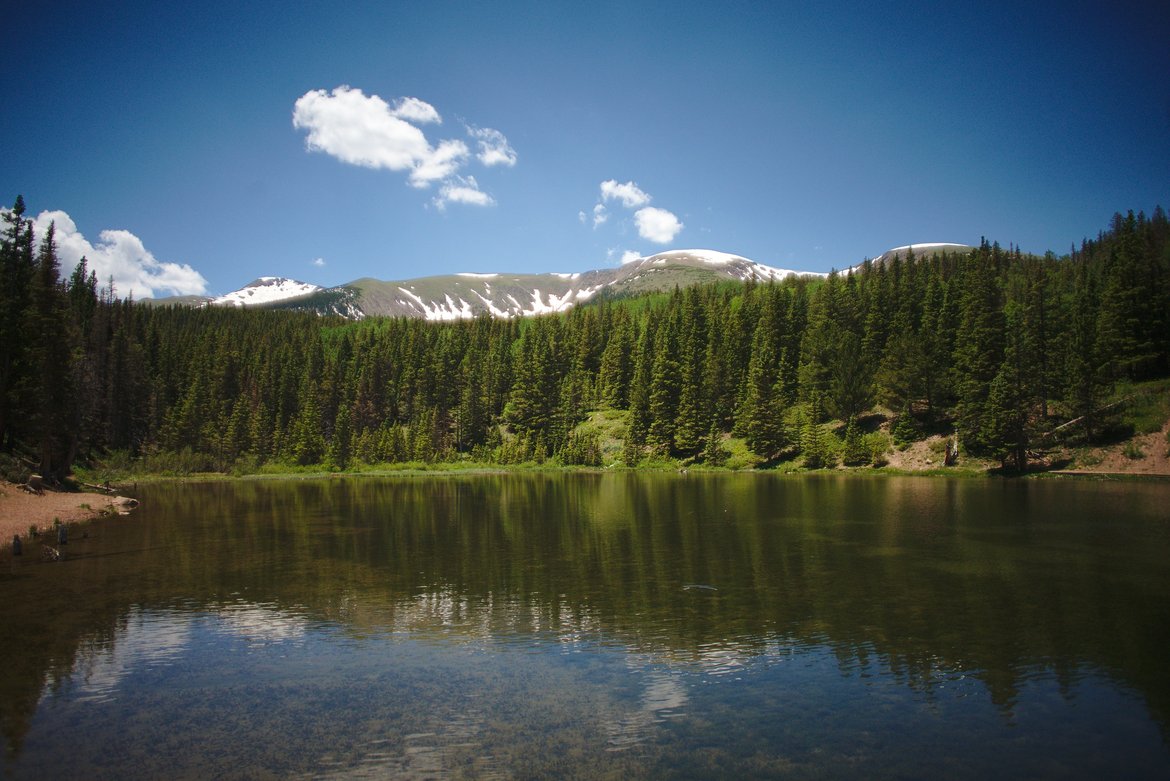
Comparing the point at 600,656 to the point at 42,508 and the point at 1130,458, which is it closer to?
the point at 42,508

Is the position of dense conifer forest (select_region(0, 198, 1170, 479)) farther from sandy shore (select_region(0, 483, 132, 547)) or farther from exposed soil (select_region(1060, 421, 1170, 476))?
sandy shore (select_region(0, 483, 132, 547))

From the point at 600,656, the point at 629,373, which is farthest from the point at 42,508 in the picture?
the point at 629,373

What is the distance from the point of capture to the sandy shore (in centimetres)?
3641

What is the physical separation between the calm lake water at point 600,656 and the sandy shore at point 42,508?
6801 millimetres

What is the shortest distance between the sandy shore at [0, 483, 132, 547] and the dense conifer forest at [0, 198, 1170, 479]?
7384 mm

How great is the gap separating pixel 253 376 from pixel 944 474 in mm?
128283

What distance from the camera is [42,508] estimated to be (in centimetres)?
4241

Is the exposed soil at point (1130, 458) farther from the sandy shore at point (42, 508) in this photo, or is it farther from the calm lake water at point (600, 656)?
the sandy shore at point (42, 508)

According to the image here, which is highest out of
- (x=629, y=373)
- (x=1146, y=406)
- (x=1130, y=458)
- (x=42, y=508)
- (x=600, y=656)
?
(x=629, y=373)

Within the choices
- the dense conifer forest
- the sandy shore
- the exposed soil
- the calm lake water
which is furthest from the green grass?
the sandy shore

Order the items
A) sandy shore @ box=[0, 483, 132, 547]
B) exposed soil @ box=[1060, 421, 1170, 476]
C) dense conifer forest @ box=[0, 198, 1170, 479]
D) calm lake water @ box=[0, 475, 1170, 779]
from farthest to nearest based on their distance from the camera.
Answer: dense conifer forest @ box=[0, 198, 1170, 479]
exposed soil @ box=[1060, 421, 1170, 476]
sandy shore @ box=[0, 483, 132, 547]
calm lake water @ box=[0, 475, 1170, 779]

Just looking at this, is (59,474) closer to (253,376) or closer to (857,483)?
(857,483)

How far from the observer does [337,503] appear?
182 ft

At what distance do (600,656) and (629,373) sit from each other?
120m
